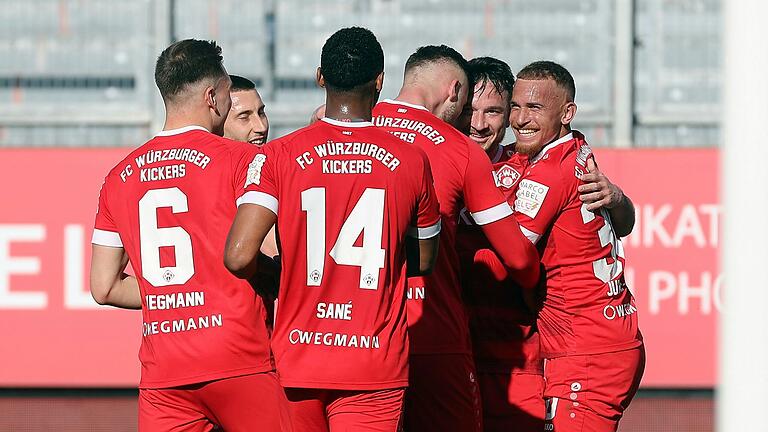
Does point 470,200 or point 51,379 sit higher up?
point 470,200

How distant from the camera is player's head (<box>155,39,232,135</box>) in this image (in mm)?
4551

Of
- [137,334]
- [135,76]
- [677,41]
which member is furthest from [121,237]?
[677,41]

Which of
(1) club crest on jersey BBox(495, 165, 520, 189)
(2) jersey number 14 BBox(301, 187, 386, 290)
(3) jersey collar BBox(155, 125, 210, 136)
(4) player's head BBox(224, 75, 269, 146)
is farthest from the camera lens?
(4) player's head BBox(224, 75, 269, 146)

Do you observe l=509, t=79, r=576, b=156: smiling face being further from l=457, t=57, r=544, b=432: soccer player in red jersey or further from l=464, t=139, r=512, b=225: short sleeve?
l=464, t=139, r=512, b=225: short sleeve

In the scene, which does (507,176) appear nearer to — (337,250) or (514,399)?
(514,399)

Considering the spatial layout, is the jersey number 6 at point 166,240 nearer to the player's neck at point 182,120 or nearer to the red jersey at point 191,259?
the red jersey at point 191,259

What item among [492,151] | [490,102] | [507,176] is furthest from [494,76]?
[507,176]

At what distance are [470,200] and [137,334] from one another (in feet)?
15.7

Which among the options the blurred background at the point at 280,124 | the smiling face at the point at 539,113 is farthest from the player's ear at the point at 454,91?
the blurred background at the point at 280,124

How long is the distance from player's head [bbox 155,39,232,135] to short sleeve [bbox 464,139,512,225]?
971 millimetres

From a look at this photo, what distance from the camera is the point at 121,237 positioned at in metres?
4.48

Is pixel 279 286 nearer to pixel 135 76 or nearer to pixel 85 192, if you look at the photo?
pixel 85 192

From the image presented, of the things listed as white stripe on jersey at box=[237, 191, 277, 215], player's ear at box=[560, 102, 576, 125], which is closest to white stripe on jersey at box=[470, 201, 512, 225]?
player's ear at box=[560, 102, 576, 125]

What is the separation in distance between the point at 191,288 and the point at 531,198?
4.53 feet
